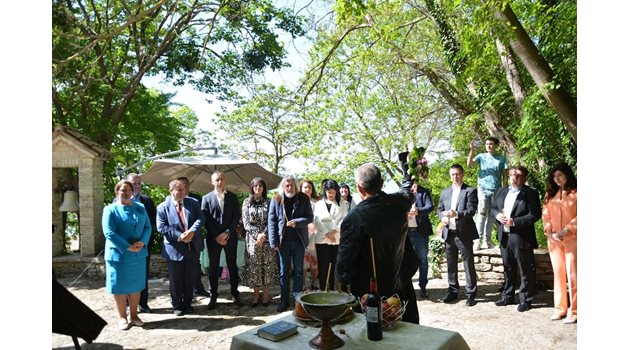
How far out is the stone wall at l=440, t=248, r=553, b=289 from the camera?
211 inches

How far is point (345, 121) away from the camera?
55.2 feet

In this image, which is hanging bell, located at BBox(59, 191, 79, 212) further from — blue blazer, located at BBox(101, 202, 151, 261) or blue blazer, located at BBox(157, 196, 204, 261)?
blue blazer, located at BBox(101, 202, 151, 261)

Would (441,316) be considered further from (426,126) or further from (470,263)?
(426,126)

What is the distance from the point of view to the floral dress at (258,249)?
5.09 meters

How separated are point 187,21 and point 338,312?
10.0 meters

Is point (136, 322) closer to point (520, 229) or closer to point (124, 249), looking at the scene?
point (124, 249)

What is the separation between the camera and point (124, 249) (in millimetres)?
4156

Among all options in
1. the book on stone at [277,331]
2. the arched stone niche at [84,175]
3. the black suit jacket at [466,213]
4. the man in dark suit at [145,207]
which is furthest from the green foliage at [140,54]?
the book on stone at [277,331]

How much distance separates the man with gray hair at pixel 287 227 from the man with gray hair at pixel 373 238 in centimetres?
230

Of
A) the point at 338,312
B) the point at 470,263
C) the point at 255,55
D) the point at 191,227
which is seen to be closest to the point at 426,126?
the point at 255,55

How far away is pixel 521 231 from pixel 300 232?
7.70 ft

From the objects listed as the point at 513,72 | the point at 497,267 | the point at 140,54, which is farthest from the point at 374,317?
the point at 140,54

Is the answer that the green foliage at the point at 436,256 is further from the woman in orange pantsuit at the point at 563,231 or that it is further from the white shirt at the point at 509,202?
the woman in orange pantsuit at the point at 563,231
